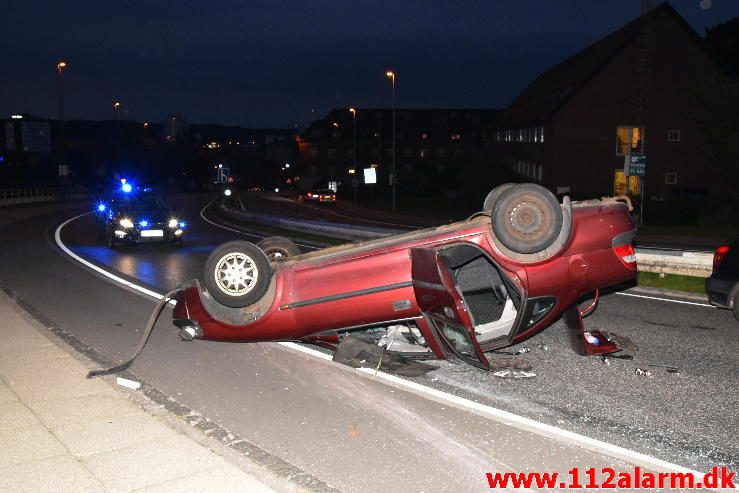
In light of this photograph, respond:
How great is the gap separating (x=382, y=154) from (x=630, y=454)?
271 feet

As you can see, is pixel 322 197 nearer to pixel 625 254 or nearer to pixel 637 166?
pixel 637 166

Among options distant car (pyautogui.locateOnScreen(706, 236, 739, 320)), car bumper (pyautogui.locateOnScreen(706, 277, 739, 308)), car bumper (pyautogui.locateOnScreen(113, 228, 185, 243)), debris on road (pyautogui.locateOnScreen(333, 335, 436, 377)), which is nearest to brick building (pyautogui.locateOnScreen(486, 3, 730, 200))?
car bumper (pyautogui.locateOnScreen(113, 228, 185, 243))

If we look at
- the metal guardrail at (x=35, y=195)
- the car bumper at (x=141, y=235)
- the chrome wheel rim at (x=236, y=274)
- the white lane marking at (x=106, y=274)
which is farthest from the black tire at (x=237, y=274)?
the metal guardrail at (x=35, y=195)

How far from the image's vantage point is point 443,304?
6617 mm

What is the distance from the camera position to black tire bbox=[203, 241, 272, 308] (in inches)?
287

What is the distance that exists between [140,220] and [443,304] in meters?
15.6

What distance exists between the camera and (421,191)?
62.6 meters

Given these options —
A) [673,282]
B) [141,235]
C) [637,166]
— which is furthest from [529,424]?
[637,166]

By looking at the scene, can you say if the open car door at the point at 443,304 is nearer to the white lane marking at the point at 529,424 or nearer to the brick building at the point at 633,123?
the white lane marking at the point at 529,424

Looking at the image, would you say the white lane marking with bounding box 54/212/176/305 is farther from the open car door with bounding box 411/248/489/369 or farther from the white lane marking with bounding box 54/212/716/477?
the open car door with bounding box 411/248/489/369

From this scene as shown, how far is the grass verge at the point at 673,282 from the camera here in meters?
12.9

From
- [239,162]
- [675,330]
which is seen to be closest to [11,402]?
[675,330]

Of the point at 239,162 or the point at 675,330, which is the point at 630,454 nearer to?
the point at 675,330

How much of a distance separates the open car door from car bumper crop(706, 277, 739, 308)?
16.9 ft
